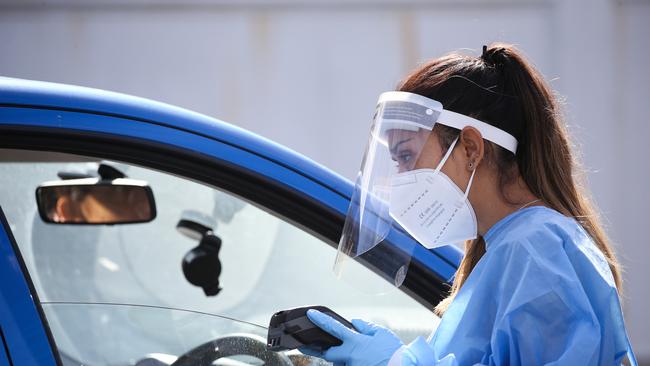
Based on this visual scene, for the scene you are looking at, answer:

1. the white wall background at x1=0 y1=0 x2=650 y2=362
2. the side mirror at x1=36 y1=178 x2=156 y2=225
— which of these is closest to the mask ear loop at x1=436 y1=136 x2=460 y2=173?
the side mirror at x1=36 y1=178 x2=156 y2=225

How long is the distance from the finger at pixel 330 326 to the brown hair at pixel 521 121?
39 cm

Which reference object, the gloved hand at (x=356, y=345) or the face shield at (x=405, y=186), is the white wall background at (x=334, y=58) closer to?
the face shield at (x=405, y=186)

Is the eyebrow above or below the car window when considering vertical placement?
above

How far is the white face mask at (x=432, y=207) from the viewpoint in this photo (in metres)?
1.65

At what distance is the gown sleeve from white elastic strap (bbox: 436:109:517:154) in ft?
0.72

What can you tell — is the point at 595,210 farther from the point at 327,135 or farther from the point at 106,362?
the point at 327,135

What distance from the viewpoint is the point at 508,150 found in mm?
1640

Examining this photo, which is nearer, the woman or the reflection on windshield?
the woman

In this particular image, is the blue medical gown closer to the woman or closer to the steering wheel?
the woman

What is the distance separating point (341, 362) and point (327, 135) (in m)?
4.08

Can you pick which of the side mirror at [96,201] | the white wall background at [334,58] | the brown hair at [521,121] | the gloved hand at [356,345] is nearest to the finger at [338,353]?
the gloved hand at [356,345]

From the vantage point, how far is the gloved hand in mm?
1526

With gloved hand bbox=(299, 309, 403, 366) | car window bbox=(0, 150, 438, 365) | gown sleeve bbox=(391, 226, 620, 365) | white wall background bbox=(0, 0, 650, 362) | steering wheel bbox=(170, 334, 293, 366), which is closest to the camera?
gown sleeve bbox=(391, 226, 620, 365)

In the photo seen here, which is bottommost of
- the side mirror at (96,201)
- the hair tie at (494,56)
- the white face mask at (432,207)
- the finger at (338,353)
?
the finger at (338,353)
